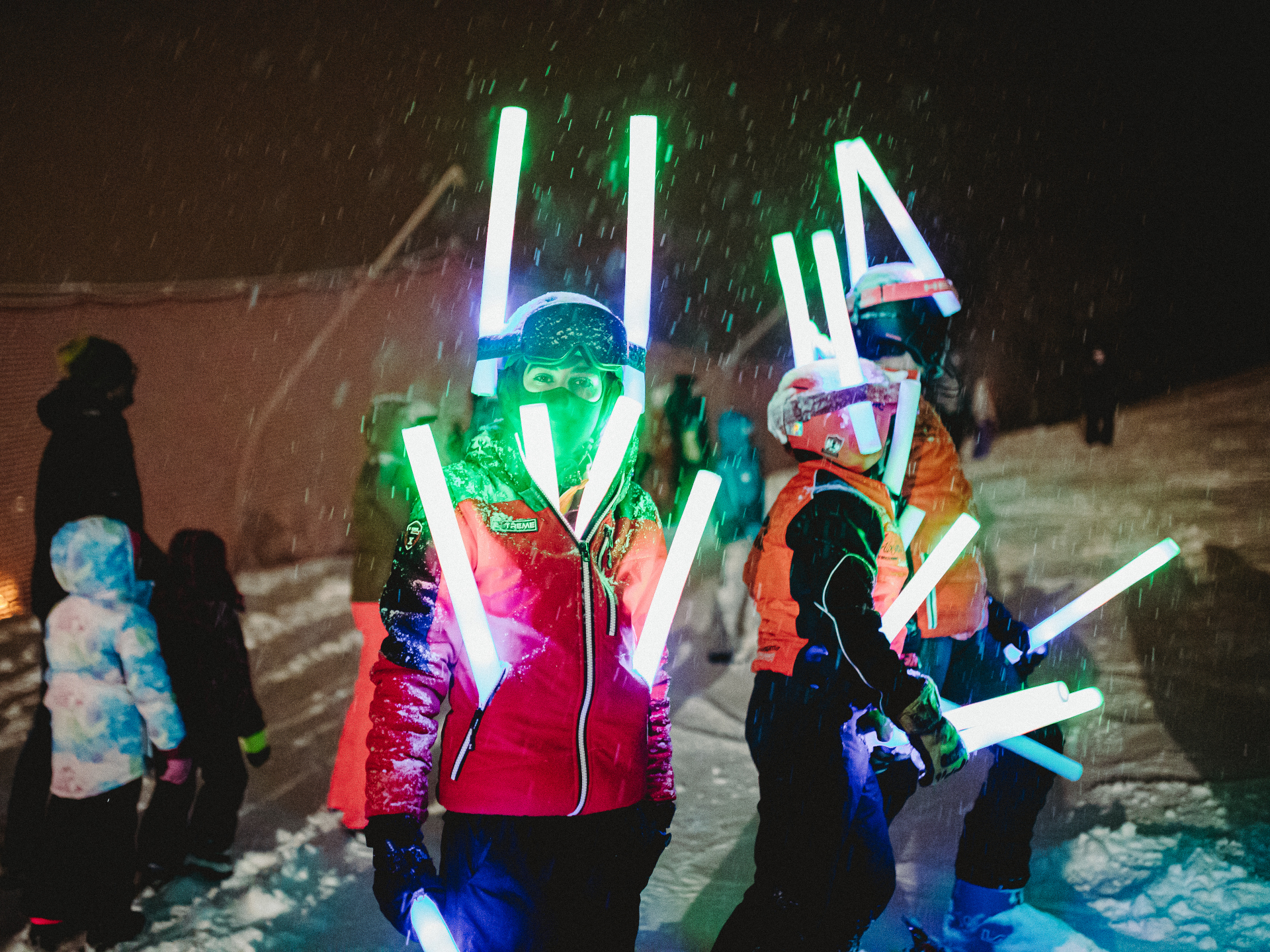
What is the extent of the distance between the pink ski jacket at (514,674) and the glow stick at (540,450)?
0.03 m

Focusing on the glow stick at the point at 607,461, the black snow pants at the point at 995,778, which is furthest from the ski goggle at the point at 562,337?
the black snow pants at the point at 995,778

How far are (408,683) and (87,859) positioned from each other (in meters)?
2.21

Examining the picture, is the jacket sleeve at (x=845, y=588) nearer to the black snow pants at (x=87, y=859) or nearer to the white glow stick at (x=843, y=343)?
the white glow stick at (x=843, y=343)

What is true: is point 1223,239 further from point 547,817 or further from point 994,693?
point 547,817

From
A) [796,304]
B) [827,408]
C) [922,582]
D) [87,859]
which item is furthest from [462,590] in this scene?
[87,859]

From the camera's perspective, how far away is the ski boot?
2.64 metres

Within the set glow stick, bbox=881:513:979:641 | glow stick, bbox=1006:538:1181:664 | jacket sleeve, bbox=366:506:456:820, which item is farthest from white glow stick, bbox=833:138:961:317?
jacket sleeve, bbox=366:506:456:820

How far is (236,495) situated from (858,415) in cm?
793

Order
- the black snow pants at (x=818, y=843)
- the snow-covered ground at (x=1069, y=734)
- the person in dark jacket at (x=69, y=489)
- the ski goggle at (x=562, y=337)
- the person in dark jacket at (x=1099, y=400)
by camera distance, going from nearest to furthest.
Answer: the ski goggle at (x=562, y=337) < the black snow pants at (x=818, y=843) < the snow-covered ground at (x=1069, y=734) < the person in dark jacket at (x=69, y=489) < the person in dark jacket at (x=1099, y=400)

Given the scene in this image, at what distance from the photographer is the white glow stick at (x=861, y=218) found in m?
2.59

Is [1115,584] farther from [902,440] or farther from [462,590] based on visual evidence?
[462,590]

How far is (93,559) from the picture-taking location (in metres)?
2.86

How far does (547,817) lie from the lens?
1.61 meters

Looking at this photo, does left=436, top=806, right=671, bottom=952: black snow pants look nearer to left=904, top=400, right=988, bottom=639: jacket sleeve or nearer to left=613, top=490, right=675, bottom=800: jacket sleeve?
left=613, top=490, right=675, bottom=800: jacket sleeve
